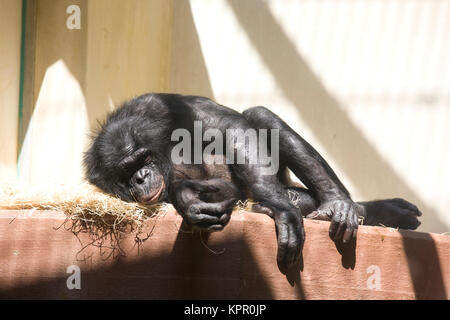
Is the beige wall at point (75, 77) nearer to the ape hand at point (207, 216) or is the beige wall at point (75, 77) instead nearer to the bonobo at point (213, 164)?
the bonobo at point (213, 164)

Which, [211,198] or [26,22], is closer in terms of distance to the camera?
[211,198]

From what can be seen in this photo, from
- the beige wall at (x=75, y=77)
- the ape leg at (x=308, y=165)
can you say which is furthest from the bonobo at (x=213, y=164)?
the beige wall at (x=75, y=77)

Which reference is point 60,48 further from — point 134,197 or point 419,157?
point 419,157

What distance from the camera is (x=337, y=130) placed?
508cm

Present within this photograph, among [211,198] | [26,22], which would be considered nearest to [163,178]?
[211,198]

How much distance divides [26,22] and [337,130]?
2.78 metres

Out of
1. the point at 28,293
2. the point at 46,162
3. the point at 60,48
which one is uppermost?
the point at 60,48

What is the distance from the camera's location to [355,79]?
4980 millimetres

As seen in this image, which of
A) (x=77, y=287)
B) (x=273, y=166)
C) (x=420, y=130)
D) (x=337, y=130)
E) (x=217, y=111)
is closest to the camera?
(x=77, y=287)

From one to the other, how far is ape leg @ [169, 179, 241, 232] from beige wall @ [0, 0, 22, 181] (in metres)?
2.55

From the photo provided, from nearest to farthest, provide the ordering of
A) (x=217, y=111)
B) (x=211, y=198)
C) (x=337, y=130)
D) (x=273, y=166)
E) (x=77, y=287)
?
1. (x=77, y=287)
2. (x=211, y=198)
3. (x=273, y=166)
4. (x=217, y=111)
5. (x=337, y=130)

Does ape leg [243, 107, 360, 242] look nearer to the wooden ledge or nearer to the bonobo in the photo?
the bonobo

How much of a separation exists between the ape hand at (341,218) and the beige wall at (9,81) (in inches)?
116

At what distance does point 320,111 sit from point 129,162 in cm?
208
